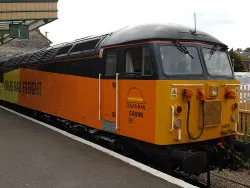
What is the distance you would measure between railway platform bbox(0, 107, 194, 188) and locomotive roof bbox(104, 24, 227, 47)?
2411mm

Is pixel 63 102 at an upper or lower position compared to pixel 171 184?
upper

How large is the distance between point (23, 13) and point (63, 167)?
10.9m

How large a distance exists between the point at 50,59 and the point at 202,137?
5720 millimetres

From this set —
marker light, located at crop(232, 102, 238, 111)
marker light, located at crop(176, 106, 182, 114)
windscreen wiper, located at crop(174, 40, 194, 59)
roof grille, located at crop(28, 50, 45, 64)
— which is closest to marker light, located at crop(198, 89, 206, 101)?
marker light, located at crop(176, 106, 182, 114)

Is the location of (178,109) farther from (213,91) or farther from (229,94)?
(229,94)

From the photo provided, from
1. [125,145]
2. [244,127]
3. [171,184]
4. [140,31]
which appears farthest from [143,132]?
[244,127]

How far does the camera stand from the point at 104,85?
7324 millimetres

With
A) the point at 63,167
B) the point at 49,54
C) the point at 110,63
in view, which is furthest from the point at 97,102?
the point at 49,54

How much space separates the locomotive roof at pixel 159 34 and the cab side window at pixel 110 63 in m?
0.24

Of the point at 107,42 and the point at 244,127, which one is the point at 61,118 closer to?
the point at 107,42

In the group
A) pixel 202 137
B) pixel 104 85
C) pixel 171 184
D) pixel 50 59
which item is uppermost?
pixel 50 59

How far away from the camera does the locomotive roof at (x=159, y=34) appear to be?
6.31m

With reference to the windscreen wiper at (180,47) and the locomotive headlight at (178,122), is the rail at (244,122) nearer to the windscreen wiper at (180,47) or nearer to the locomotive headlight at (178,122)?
the locomotive headlight at (178,122)

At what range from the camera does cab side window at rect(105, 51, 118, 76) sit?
23.2 feet
